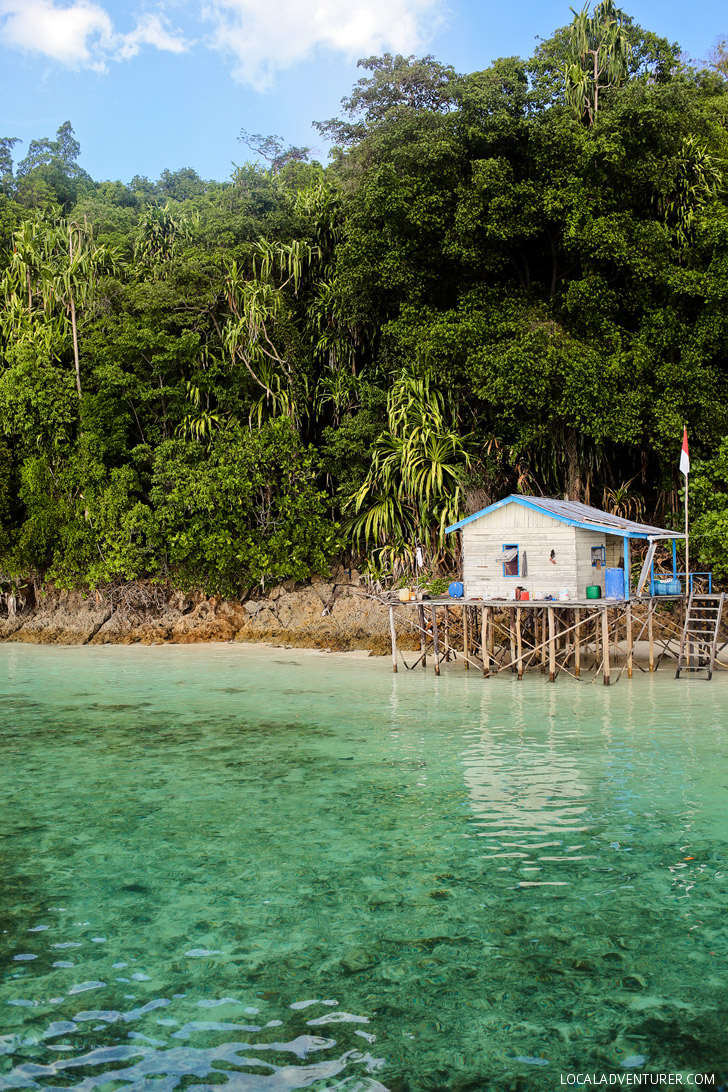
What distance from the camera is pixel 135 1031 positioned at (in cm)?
392

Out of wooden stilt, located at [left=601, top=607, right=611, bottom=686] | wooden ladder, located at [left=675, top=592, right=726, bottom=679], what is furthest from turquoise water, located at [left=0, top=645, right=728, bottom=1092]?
wooden ladder, located at [left=675, top=592, right=726, bottom=679]

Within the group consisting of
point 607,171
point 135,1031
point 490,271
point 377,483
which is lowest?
point 135,1031

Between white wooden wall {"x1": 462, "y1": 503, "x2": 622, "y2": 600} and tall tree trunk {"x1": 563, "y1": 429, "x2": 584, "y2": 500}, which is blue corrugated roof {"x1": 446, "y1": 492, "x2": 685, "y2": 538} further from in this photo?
tall tree trunk {"x1": 563, "y1": 429, "x2": 584, "y2": 500}

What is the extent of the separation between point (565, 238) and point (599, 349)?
7.29 ft

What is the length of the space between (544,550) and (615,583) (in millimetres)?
1247

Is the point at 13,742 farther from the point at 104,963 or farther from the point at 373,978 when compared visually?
the point at 373,978

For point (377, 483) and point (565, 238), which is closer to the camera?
point (565, 238)

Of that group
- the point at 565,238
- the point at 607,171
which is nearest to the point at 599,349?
the point at 565,238

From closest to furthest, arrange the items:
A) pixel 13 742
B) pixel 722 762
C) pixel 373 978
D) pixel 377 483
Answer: pixel 373 978 < pixel 722 762 < pixel 13 742 < pixel 377 483

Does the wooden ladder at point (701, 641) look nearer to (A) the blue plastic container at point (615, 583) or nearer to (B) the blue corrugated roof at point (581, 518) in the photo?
(A) the blue plastic container at point (615, 583)

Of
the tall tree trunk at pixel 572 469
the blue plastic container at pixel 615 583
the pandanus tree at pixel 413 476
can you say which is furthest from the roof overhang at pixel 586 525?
the tall tree trunk at pixel 572 469

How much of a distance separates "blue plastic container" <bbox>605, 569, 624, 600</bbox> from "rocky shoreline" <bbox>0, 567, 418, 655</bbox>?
5905mm

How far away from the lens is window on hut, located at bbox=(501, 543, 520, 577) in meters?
14.3

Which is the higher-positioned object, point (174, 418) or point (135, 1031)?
point (174, 418)
